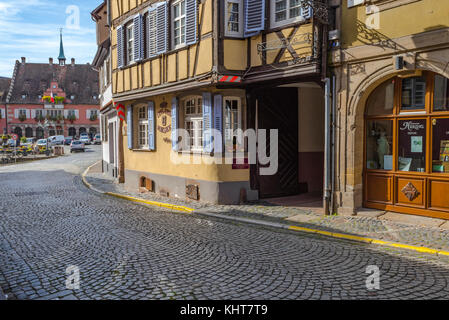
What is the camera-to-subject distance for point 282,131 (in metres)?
11.6

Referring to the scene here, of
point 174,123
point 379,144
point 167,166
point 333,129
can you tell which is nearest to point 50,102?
point 167,166

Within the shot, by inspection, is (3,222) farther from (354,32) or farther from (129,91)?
(354,32)

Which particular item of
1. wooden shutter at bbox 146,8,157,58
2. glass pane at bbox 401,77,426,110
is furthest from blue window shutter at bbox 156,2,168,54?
glass pane at bbox 401,77,426,110

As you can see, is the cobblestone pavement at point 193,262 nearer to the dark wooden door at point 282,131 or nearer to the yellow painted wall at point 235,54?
the dark wooden door at point 282,131

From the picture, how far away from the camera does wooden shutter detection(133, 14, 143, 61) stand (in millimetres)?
13406

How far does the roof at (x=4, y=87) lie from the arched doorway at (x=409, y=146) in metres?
70.9

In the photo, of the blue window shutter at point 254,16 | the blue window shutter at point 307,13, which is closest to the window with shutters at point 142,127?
the blue window shutter at point 254,16

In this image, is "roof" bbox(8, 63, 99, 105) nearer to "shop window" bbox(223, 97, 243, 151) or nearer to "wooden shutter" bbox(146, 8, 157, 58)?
"wooden shutter" bbox(146, 8, 157, 58)

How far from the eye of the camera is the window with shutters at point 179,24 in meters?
11.7

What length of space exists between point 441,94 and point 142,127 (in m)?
10.1

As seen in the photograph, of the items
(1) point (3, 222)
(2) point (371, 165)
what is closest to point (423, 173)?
(2) point (371, 165)

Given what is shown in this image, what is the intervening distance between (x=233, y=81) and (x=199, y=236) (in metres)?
4.36

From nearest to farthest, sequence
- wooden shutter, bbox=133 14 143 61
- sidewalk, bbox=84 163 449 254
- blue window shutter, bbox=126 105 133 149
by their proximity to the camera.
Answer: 1. sidewalk, bbox=84 163 449 254
2. wooden shutter, bbox=133 14 143 61
3. blue window shutter, bbox=126 105 133 149

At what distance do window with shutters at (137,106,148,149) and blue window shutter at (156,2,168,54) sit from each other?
2.91m
